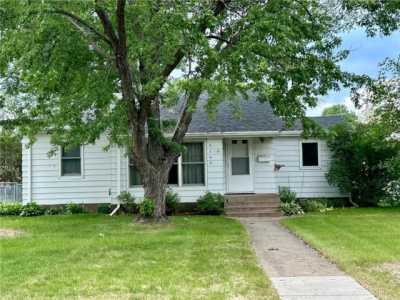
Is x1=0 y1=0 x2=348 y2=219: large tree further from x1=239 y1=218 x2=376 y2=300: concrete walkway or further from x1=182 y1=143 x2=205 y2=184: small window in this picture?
x1=182 y1=143 x2=205 y2=184: small window

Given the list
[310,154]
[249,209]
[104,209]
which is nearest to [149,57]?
[249,209]

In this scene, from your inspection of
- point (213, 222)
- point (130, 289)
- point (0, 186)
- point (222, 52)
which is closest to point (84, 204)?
point (0, 186)

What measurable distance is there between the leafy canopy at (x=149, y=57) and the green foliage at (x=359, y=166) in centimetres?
622

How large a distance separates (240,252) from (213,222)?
5063 millimetres

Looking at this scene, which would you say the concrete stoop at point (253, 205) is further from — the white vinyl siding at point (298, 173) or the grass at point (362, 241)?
→ the white vinyl siding at point (298, 173)

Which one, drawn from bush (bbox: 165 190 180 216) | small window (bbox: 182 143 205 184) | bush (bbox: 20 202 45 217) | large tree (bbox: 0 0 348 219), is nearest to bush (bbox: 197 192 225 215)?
bush (bbox: 165 190 180 216)

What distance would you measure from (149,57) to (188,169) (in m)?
6.21

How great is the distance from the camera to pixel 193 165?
57.0 ft

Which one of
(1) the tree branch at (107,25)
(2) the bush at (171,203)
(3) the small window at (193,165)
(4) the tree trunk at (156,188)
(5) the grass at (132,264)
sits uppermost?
(1) the tree branch at (107,25)

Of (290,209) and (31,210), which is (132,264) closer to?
(290,209)

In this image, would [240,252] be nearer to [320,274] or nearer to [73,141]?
[320,274]

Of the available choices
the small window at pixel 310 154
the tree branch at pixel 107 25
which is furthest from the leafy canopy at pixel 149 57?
the small window at pixel 310 154

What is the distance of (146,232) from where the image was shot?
36.9ft

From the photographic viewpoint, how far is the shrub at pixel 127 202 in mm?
16781
